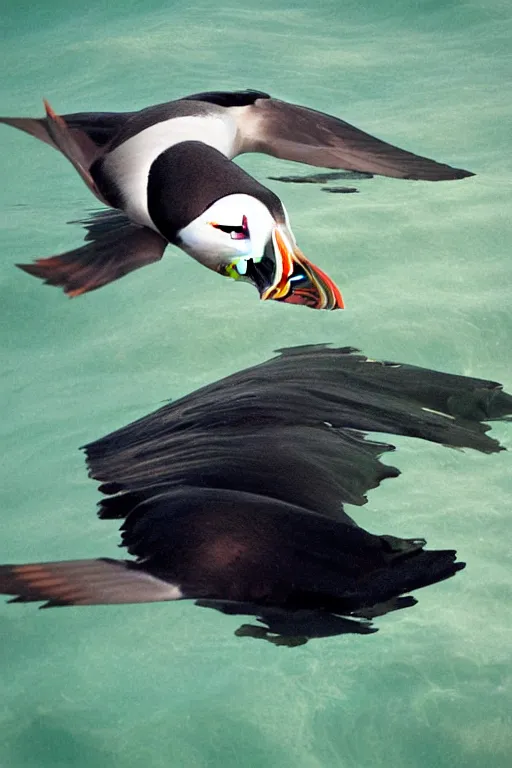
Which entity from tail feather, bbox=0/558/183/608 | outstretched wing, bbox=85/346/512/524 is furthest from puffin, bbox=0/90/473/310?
tail feather, bbox=0/558/183/608

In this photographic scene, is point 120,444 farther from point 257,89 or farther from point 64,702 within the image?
point 257,89

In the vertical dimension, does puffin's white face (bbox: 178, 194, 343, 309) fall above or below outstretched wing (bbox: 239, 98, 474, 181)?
below

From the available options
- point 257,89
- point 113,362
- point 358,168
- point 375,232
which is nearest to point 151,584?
point 113,362

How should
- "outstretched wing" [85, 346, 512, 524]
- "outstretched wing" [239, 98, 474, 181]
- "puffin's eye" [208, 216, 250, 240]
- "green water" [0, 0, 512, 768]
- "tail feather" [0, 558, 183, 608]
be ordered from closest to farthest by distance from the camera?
"green water" [0, 0, 512, 768]
"tail feather" [0, 558, 183, 608]
"outstretched wing" [85, 346, 512, 524]
"puffin's eye" [208, 216, 250, 240]
"outstretched wing" [239, 98, 474, 181]

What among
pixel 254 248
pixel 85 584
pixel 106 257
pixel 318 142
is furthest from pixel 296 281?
pixel 85 584

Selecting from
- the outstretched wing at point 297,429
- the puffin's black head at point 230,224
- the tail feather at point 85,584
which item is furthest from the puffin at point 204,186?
the tail feather at point 85,584

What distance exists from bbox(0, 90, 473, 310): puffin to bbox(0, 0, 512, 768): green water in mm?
35

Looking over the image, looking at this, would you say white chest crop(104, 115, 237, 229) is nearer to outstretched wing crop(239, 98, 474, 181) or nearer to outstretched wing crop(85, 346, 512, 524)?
outstretched wing crop(239, 98, 474, 181)

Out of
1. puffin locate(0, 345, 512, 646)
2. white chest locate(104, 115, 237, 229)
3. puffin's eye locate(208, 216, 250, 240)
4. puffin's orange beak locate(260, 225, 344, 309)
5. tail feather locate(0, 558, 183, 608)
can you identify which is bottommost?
tail feather locate(0, 558, 183, 608)

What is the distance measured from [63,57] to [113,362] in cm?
120

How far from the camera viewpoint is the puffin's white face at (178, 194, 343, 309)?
1.36 meters

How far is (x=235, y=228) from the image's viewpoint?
53.5 inches

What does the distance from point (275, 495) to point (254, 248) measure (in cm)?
42

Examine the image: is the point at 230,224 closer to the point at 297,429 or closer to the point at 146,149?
the point at 146,149
